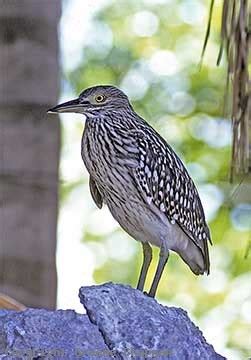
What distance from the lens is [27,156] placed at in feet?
13.3

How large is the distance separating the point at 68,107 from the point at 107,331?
1.11m

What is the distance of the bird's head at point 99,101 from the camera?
3.52 metres

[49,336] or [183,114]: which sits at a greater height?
[49,336]

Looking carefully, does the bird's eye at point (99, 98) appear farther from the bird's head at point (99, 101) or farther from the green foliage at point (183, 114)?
the green foliage at point (183, 114)

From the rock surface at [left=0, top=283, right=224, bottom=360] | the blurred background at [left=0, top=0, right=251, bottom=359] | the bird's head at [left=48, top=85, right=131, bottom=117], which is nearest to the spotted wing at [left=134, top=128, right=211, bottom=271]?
the bird's head at [left=48, top=85, right=131, bottom=117]

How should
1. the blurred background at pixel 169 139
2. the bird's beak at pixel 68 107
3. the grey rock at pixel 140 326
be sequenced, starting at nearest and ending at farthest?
the grey rock at pixel 140 326 < the bird's beak at pixel 68 107 < the blurred background at pixel 169 139

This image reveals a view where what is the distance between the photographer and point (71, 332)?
8.71ft

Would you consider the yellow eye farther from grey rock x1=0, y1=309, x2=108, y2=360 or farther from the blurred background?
the blurred background

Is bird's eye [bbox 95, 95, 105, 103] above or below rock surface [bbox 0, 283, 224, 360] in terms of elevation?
above

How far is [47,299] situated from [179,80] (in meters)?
4.91

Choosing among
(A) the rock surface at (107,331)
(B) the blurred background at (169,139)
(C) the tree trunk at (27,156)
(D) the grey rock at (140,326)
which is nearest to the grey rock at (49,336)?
(A) the rock surface at (107,331)

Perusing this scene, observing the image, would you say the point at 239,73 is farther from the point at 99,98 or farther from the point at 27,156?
the point at 27,156

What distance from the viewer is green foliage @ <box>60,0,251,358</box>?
790 centimetres

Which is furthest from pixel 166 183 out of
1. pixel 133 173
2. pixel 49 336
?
pixel 49 336
